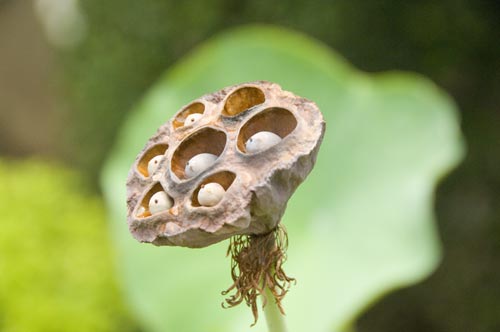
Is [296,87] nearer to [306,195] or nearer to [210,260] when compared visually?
[306,195]

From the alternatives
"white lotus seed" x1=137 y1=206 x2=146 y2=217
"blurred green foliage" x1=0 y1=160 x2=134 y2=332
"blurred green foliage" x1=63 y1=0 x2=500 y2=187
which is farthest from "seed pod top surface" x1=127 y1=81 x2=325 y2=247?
"blurred green foliage" x1=63 y1=0 x2=500 y2=187

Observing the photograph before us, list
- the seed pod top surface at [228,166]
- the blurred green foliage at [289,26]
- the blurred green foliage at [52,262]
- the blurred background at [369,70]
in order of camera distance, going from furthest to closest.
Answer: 1. the blurred green foliage at [289,26]
2. the blurred background at [369,70]
3. the blurred green foliage at [52,262]
4. the seed pod top surface at [228,166]

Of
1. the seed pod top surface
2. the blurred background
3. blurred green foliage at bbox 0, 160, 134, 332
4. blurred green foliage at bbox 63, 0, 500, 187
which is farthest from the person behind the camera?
blurred green foliage at bbox 63, 0, 500, 187

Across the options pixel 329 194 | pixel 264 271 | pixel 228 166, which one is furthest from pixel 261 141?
pixel 329 194

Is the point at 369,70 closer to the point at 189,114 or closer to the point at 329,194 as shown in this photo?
the point at 329,194

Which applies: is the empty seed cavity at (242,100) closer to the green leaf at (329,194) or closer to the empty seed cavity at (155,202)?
the empty seed cavity at (155,202)

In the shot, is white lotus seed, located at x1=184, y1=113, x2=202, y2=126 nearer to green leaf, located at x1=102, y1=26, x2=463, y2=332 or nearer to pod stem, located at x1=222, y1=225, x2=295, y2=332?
pod stem, located at x1=222, y1=225, x2=295, y2=332

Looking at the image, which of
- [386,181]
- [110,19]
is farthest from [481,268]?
[110,19]

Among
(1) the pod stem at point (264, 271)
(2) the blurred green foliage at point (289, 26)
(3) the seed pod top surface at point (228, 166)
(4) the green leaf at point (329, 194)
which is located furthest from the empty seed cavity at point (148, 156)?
(2) the blurred green foliage at point (289, 26)
